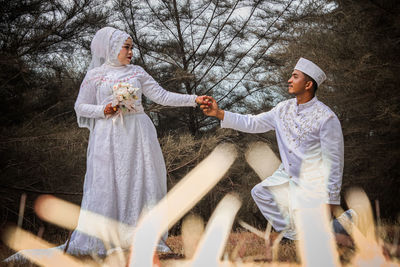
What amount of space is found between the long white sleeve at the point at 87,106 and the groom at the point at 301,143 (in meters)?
1.08

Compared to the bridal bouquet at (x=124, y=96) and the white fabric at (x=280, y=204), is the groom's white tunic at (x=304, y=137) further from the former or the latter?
the bridal bouquet at (x=124, y=96)

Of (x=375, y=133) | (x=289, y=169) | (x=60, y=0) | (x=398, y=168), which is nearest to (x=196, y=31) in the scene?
(x=60, y=0)

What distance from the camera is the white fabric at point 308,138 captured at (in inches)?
143

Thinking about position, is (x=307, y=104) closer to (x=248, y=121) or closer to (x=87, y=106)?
(x=248, y=121)

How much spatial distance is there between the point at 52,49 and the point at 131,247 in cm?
403

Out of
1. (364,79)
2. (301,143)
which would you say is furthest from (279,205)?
(364,79)

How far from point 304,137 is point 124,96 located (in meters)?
1.62

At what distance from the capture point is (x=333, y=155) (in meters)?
3.63

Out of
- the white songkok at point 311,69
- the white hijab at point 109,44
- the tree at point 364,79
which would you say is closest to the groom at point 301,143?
the white songkok at point 311,69

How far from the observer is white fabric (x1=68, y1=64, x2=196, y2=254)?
402 cm

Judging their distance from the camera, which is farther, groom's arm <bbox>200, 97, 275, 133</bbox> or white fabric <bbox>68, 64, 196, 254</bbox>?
groom's arm <bbox>200, 97, 275, 133</bbox>

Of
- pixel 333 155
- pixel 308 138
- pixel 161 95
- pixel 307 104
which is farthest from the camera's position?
pixel 161 95

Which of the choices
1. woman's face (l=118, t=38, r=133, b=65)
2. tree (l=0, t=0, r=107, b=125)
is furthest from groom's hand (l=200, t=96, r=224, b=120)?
tree (l=0, t=0, r=107, b=125)

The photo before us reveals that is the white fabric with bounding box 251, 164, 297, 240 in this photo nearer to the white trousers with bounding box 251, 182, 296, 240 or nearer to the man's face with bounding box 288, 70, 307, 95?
the white trousers with bounding box 251, 182, 296, 240
